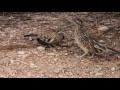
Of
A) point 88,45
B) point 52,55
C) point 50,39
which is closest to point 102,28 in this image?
point 50,39

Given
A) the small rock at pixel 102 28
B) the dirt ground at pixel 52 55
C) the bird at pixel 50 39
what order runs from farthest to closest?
the small rock at pixel 102 28 → the bird at pixel 50 39 → the dirt ground at pixel 52 55

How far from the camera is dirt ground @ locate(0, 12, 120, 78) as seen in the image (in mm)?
7316

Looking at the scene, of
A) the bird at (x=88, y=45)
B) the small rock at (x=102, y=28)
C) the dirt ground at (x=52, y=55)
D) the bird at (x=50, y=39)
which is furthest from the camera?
the small rock at (x=102, y=28)

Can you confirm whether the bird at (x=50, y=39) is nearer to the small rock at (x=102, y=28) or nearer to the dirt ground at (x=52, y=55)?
the dirt ground at (x=52, y=55)

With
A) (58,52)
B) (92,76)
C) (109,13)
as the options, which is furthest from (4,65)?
(109,13)

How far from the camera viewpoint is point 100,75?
720 cm

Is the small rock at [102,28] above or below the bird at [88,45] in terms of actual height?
above

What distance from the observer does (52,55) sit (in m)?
7.89

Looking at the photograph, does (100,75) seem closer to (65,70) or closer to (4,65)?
(65,70)

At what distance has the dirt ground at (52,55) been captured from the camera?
7.32m

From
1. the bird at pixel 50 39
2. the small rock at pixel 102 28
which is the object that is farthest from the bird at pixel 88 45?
the small rock at pixel 102 28

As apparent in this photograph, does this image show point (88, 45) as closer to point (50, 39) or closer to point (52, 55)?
point (52, 55)

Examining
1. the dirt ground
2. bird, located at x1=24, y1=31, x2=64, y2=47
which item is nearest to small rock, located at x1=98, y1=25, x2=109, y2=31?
the dirt ground

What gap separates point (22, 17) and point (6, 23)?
0.57m
